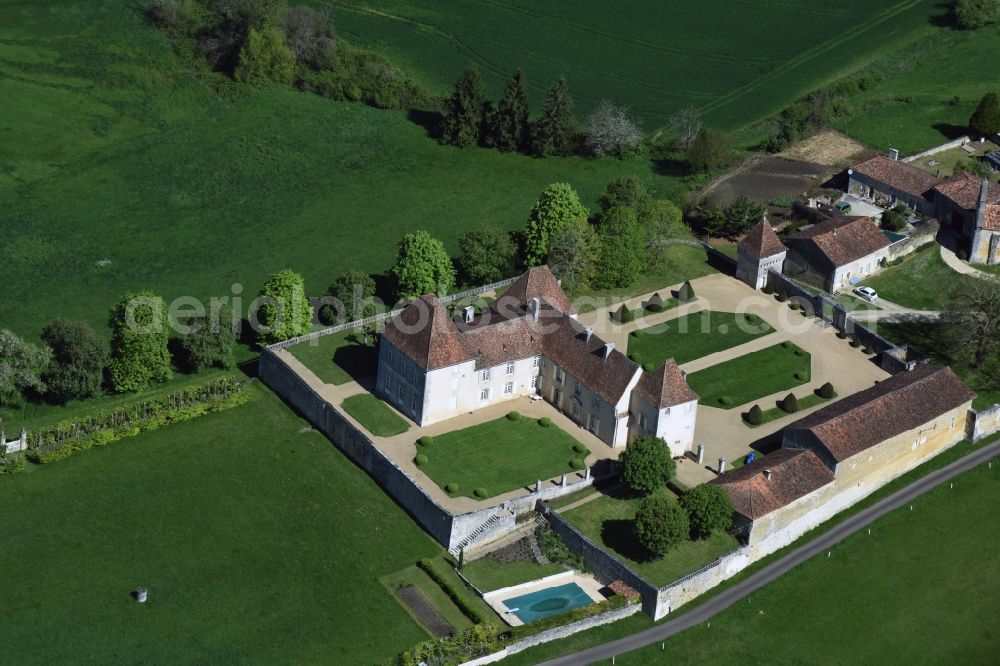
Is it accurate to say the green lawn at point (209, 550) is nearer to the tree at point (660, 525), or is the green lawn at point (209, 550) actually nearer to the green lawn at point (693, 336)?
the tree at point (660, 525)

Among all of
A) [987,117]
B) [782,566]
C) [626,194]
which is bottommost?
[782,566]

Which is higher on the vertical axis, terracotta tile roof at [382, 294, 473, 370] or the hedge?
terracotta tile roof at [382, 294, 473, 370]

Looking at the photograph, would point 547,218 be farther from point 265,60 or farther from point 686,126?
point 265,60

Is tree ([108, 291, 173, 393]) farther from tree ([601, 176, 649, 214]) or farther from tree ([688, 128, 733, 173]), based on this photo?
tree ([688, 128, 733, 173])

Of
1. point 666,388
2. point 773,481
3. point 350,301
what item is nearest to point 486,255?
point 350,301

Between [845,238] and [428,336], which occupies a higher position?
[845,238]

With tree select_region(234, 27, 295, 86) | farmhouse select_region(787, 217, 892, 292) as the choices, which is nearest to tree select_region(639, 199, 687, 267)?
farmhouse select_region(787, 217, 892, 292)
